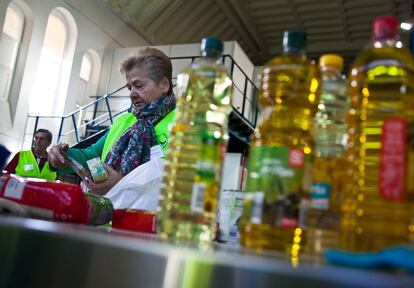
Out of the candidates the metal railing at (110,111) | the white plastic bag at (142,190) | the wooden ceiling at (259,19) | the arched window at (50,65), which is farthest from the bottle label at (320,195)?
the wooden ceiling at (259,19)

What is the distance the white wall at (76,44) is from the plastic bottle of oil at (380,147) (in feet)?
19.4

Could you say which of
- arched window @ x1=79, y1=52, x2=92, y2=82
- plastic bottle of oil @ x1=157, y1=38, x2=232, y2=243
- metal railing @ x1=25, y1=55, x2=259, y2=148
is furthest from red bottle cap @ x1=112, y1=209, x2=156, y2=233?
arched window @ x1=79, y1=52, x2=92, y2=82

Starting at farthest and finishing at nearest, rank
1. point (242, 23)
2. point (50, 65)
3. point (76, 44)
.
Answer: point (242, 23) < point (76, 44) < point (50, 65)

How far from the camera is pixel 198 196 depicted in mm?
709

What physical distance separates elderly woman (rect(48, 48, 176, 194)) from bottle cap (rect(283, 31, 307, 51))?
1.14 metres

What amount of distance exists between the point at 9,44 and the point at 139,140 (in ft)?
19.2

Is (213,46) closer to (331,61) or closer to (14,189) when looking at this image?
(331,61)

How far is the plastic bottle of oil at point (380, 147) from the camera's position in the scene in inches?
22.9


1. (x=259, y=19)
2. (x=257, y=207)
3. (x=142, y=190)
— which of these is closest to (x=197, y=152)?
(x=257, y=207)

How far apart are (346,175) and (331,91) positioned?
0.27 m

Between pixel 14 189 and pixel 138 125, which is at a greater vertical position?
pixel 138 125

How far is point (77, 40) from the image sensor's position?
7.98 meters

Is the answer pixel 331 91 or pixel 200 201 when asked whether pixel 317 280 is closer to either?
pixel 200 201

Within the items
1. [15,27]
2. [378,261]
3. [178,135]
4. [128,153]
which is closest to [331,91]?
[178,135]
